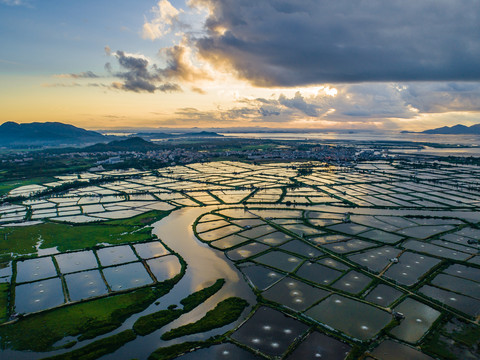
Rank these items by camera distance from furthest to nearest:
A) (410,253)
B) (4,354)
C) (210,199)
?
(210,199) < (410,253) < (4,354)

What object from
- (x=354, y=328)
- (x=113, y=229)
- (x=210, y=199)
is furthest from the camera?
(x=210, y=199)

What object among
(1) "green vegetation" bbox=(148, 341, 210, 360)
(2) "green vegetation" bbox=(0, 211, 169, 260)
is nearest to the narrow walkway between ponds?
(1) "green vegetation" bbox=(148, 341, 210, 360)

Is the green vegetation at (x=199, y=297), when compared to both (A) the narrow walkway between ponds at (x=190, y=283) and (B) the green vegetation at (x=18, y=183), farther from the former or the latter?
(B) the green vegetation at (x=18, y=183)

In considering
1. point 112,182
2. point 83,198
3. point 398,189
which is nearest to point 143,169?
point 112,182

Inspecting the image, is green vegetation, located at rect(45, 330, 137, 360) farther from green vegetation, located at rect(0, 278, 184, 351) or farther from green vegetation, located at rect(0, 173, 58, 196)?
green vegetation, located at rect(0, 173, 58, 196)

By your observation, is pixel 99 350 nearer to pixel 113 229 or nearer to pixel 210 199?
pixel 113 229

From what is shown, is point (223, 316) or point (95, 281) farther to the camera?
point (95, 281)
